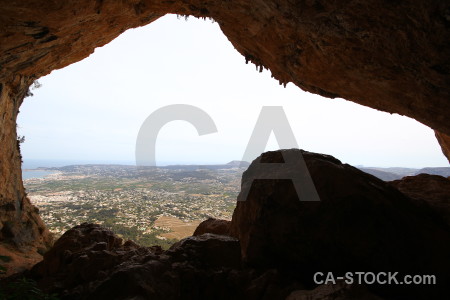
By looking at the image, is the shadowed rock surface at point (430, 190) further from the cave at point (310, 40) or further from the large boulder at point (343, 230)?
the cave at point (310, 40)

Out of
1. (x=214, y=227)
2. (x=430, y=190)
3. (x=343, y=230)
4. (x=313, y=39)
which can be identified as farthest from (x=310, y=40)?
(x=214, y=227)

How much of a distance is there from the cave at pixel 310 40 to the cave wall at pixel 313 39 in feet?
0.08

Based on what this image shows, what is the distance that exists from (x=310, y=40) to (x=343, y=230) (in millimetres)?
6307

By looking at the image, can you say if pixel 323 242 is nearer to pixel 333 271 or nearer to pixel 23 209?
pixel 333 271

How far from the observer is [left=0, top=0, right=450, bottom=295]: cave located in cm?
526

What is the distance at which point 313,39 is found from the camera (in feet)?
24.1

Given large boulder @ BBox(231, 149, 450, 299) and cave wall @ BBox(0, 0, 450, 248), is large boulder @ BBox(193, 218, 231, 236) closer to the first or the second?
large boulder @ BBox(231, 149, 450, 299)

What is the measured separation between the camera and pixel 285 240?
7883 millimetres

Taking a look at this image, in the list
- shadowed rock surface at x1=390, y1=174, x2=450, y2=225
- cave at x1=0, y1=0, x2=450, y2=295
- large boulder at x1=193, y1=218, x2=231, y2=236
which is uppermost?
cave at x1=0, y1=0, x2=450, y2=295

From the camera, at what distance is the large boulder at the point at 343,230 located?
6.61 metres

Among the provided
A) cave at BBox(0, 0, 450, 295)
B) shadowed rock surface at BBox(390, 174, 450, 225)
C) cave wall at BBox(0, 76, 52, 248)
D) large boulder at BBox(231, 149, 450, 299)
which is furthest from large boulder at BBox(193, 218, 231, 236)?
cave wall at BBox(0, 76, 52, 248)

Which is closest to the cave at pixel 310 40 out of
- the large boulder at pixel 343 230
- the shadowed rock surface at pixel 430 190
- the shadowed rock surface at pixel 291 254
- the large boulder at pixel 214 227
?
the shadowed rock surface at pixel 291 254

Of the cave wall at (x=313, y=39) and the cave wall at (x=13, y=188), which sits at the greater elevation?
the cave wall at (x=313, y=39)

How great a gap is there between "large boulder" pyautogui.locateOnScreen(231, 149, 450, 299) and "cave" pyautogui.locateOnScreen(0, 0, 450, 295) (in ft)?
3.71
